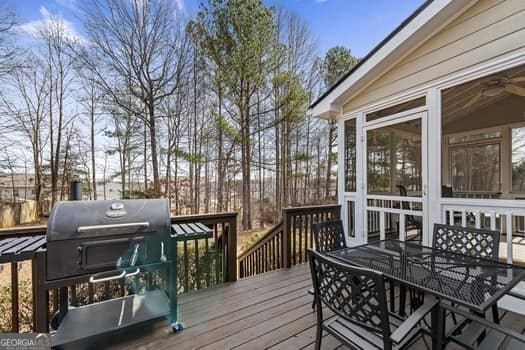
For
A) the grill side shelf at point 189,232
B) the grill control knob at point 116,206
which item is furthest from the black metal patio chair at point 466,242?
the grill control knob at point 116,206

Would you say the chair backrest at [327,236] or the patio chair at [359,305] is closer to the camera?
the patio chair at [359,305]

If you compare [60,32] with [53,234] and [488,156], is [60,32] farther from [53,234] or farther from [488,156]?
[488,156]

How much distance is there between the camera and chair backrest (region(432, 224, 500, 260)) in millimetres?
2015

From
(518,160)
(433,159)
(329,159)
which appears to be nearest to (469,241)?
(433,159)

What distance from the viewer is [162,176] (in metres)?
8.86

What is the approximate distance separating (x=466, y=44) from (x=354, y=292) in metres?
3.20

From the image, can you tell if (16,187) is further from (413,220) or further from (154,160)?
(413,220)

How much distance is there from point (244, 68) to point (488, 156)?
285 inches

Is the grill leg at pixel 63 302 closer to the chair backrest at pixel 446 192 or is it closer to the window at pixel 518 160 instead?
the chair backrest at pixel 446 192

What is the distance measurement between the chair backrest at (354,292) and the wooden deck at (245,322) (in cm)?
71

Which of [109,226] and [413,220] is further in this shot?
[413,220]

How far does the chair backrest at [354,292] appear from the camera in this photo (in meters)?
1.20

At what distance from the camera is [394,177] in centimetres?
405

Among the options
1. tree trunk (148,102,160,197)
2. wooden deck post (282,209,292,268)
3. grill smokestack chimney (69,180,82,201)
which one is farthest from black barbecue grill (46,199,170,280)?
tree trunk (148,102,160,197)
